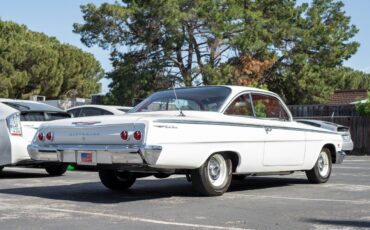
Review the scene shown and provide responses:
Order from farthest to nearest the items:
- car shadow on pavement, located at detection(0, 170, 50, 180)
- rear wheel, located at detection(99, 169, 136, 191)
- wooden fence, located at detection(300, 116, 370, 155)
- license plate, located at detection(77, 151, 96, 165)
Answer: wooden fence, located at detection(300, 116, 370, 155)
car shadow on pavement, located at detection(0, 170, 50, 180)
rear wheel, located at detection(99, 169, 136, 191)
license plate, located at detection(77, 151, 96, 165)

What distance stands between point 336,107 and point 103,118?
21.3 m

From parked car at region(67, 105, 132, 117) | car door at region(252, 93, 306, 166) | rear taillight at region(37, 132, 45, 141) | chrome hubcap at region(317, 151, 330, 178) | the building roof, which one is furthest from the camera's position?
the building roof

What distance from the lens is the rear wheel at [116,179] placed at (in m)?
9.62

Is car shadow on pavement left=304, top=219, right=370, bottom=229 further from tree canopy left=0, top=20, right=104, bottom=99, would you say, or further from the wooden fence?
tree canopy left=0, top=20, right=104, bottom=99

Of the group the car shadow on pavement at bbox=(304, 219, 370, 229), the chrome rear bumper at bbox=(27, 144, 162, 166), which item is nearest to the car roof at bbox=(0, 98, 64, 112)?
A: the chrome rear bumper at bbox=(27, 144, 162, 166)

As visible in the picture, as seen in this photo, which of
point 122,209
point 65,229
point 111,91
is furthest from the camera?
point 111,91

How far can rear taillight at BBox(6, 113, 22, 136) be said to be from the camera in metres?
11.4

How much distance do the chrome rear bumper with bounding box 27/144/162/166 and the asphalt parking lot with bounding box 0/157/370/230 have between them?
543 mm

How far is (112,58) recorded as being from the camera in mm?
37156

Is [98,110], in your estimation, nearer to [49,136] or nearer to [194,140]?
[49,136]

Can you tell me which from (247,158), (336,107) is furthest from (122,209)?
(336,107)

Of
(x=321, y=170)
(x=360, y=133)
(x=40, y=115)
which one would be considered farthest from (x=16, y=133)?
(x=360, y=133)

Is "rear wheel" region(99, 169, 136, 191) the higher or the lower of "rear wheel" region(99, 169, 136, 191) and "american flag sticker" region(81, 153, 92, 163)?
the lower

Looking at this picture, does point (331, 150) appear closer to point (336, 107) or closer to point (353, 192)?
point (353, 192)
